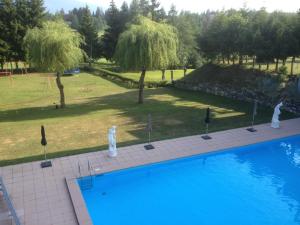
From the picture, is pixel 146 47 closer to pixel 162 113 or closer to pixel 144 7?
pixel 162 113

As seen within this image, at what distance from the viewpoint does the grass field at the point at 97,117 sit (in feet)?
42.6

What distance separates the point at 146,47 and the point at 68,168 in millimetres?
10108

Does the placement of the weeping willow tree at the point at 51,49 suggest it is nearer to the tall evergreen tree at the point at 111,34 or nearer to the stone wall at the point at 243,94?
the stone wall at the point at 243,94

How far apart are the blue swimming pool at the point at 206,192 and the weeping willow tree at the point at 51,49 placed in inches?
372

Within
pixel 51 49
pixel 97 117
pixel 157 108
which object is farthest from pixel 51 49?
pixel 157 108

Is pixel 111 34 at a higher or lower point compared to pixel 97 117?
higher

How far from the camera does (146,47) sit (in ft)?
59.0

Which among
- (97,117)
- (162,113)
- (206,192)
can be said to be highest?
(162,113)

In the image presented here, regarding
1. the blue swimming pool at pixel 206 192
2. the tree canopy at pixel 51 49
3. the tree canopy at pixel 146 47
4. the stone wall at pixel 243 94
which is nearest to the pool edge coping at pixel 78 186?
the blue swimming pool at pixel 206 192

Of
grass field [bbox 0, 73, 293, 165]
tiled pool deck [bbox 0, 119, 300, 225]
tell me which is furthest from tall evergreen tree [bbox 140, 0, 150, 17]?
tiled pool deck [bbox 0, 119, 300, 225]

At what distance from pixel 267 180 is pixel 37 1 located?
1700 inches

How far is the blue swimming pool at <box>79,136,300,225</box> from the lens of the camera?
8.48m

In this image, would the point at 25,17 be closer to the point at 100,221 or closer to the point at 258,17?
the point at 258,17

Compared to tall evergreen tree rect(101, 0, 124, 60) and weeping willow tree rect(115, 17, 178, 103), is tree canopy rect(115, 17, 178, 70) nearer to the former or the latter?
weeping willow tree rect(115, 17, 178, 103)
